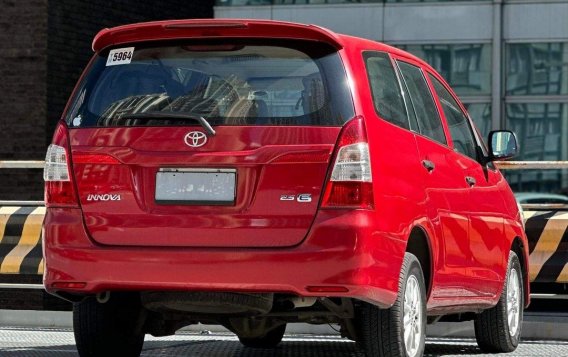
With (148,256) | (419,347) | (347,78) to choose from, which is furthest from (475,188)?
(148,256)

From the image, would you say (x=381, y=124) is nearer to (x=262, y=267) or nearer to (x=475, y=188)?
(x=262, y=267)

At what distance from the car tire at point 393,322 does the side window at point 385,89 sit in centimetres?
72

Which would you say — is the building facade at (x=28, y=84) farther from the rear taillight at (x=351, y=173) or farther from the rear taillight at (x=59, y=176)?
the rear taillight at (x=351, y=173)

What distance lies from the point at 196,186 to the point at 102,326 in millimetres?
1281

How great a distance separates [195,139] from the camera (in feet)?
23.6

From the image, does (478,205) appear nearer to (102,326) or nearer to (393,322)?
(393,322)

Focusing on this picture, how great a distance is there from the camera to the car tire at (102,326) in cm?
805

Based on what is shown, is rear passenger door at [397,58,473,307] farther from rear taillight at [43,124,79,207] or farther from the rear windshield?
rear taillight at [43,124,79,207]

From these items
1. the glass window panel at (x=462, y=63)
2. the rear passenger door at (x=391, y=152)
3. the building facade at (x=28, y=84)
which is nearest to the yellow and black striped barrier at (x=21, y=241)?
the rear passenger door at (x=391, y=152)

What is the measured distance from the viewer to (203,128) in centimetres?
721

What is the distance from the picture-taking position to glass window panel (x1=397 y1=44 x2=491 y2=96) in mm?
22609

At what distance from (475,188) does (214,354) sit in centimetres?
207

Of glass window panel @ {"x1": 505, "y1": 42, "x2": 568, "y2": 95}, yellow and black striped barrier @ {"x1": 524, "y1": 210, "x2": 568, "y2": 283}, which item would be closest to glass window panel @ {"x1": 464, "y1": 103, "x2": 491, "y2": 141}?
glass window panel @ {"x1": 505, "y1": 42, "x2": 568, "y2": 95}

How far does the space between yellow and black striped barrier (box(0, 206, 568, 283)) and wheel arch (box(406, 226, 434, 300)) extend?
3764mm
